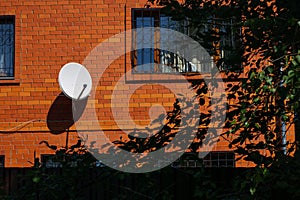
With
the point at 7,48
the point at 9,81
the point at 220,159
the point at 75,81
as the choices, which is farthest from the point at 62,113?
the point at 220,159

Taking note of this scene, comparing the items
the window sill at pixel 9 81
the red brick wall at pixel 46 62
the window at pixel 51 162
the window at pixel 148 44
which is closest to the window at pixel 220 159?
the red brick wall at pixel 46 62

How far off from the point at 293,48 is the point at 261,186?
84 cm

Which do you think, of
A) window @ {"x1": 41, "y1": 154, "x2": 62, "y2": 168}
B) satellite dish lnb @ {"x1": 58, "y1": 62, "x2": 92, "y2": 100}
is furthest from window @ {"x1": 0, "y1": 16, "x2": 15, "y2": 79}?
window @ {"x1": 41, "y1": 154, "x2": 62, "y2": 168}

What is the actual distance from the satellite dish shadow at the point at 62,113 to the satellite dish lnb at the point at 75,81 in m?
0.37

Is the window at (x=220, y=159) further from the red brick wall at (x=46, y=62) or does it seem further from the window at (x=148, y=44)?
the window at (x=148, y=44)

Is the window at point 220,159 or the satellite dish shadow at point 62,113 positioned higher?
the satellite dish shadow at point 62,113

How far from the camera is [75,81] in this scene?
8125 millimetres

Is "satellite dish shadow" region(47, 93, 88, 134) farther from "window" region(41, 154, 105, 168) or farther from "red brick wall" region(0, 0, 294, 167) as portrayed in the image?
"window" region(41, 154, 105, 168)

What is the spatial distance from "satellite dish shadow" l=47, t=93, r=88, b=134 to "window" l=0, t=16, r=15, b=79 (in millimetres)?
872

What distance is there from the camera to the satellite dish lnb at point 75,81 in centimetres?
804

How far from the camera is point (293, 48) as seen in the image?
328 centimetres

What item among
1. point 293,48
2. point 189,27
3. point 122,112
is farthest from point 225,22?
point 122,112

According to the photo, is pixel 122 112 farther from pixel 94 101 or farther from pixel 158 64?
pixel 158 64

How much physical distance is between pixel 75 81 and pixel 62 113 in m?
0.76
